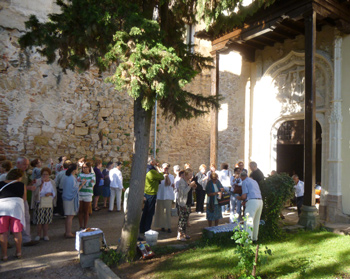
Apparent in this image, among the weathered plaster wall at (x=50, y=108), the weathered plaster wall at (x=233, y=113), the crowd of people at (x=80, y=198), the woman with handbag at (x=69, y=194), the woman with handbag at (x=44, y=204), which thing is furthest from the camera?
the weathered plaster wall at (x=233, y=113)

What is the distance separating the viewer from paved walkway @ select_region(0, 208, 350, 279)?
15.7 feet

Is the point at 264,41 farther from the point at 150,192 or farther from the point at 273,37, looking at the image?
the point at 150,192

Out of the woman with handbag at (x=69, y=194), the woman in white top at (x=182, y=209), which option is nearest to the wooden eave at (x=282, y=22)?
the woman in white top at (x=182, y=209)

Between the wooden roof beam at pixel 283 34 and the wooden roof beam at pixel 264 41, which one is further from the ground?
the wooden roof beam at pixel 264 41

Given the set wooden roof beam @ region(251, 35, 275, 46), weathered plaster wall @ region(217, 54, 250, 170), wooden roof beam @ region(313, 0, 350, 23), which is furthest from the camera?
weathered plaster wall @ region(217, 54, 250, 170)

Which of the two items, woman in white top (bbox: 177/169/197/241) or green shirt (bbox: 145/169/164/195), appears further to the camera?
green shirt (bbox: 145/169/164/195)

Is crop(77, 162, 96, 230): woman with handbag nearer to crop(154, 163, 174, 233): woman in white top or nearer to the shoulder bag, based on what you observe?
the shoulder bag

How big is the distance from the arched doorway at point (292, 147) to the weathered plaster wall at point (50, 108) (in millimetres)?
6756

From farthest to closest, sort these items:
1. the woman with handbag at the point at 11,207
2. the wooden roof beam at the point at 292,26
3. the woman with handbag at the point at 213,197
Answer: the wooden roof beam at the point at 292,26
the woman with handbag at the point at 213,197
the woman with handbag at the point at 11,207

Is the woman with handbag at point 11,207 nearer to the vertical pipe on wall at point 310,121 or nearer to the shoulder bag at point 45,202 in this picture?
the shoulder bag at point 45,202

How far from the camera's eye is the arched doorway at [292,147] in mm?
10156

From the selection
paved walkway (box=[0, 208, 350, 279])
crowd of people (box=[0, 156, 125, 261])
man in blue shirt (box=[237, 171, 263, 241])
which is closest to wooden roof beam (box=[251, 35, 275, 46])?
paved walkway (box=[0, 208, 350, 279])

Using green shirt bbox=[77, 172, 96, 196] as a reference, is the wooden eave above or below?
above

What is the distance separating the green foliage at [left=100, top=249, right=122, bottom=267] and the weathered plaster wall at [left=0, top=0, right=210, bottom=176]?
24.7ft
